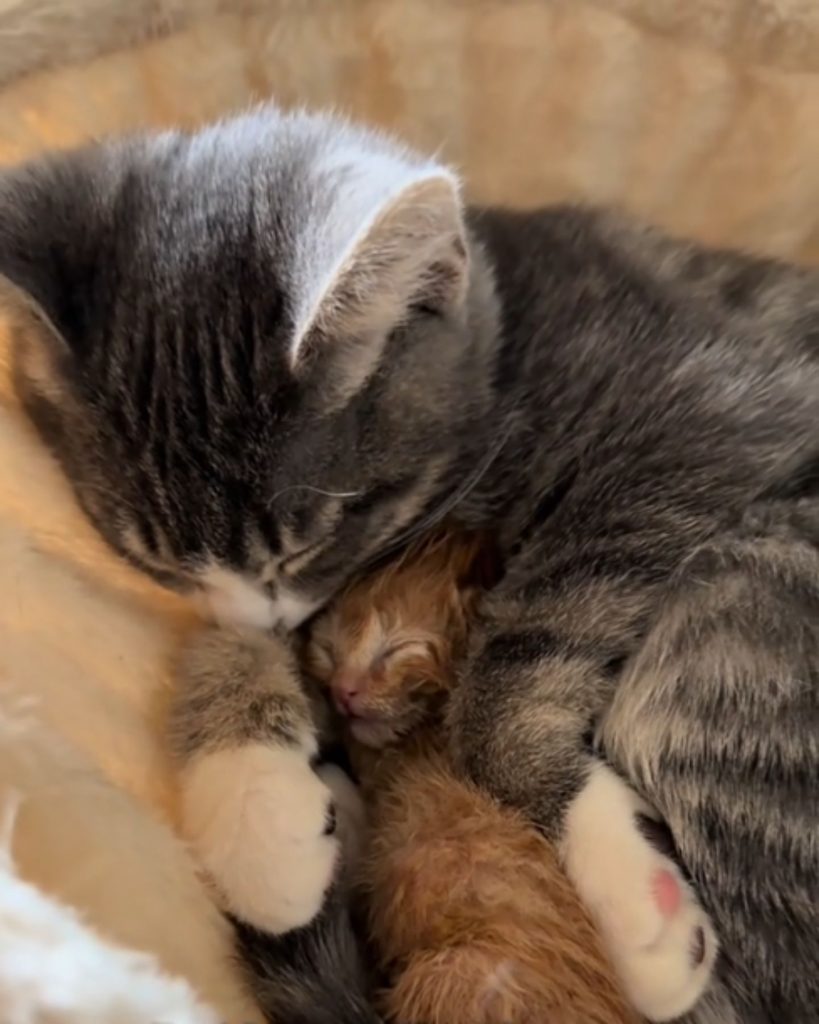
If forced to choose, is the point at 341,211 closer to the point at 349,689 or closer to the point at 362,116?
the point at 349,689

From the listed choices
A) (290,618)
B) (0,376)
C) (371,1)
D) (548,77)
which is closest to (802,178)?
(548,77)

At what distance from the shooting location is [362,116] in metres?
1.36

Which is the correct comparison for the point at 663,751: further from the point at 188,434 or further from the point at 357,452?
the point at 188,434

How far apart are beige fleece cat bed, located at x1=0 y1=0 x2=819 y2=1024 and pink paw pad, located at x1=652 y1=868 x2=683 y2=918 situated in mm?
295

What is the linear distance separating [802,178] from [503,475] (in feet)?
1.81

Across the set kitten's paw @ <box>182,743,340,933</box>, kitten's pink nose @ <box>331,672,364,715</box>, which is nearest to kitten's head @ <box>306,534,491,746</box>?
kitten's pink nose @ <box>331,672,364,715</box>

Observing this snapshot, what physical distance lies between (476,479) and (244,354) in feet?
0.76

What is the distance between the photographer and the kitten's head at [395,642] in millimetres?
1058

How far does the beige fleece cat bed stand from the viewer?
36.7 inches

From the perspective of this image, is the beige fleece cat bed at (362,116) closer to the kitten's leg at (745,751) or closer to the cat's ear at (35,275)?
the cat's ear at (35,275)

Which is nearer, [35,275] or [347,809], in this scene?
[35,275]

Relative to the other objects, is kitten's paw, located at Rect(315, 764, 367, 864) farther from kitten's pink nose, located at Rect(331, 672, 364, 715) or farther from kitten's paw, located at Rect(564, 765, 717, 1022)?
kitten's paw, located at Rect(564, 765, 717, 1022)

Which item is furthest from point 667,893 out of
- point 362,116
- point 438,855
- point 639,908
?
point 362,116

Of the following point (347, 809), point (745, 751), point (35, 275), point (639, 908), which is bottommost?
point (347, 809)
